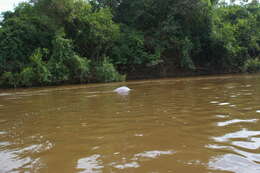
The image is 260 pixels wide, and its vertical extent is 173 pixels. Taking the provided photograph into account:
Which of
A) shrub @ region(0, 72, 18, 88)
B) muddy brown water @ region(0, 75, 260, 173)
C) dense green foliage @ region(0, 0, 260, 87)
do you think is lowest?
muddy brown water @ region(0, 75, 260, 173)

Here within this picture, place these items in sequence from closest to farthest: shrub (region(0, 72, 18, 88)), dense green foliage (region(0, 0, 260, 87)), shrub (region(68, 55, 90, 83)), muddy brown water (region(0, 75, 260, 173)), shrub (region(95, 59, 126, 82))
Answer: muddy brown water (region(0, 75, 260, 173)) < shrub (region(0, 72, 18, 88)) < shrub (region(68, 55, 90, 83)) < dense green foliage (region(0, 0, 260, 87)) < shrub (region(95, 59, 126, 82))

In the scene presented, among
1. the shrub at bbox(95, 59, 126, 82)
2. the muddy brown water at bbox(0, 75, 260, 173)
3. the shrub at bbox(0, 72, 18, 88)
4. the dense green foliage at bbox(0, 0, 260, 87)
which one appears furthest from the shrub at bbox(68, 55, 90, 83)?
the muddy brown water at bbox(0, 75, 260, 173)

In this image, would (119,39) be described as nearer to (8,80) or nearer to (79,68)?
(79,68)

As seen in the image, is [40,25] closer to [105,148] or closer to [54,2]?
[54,2]

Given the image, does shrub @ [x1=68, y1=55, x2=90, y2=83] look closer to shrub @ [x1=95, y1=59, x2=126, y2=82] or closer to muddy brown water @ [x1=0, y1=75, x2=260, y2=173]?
shrub @ [x1=95, y1=59, x2=126, y2=82]

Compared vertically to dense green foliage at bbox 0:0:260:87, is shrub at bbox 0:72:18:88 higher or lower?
lower

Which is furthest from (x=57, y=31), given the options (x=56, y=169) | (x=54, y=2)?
(x=56, y=169)

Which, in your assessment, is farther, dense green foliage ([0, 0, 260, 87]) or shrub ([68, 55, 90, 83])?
dense green foliage ([0, 0, 260, 87])

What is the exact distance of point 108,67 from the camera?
18359 mm

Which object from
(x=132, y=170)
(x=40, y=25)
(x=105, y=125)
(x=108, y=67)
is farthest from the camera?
(x=40, y=25)

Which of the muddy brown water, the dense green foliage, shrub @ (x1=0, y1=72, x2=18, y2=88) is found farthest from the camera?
the dense green foliage

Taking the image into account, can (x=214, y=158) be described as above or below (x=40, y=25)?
below

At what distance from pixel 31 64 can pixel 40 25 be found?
4.60 metres

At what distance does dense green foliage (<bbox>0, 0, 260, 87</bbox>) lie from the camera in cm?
1786
